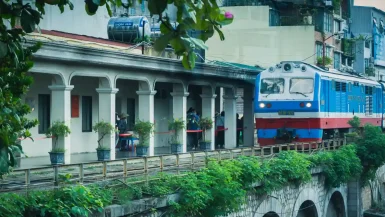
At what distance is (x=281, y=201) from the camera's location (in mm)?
21672

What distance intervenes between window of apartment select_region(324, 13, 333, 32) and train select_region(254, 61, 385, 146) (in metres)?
15.5

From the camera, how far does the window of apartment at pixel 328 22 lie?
1720 inches

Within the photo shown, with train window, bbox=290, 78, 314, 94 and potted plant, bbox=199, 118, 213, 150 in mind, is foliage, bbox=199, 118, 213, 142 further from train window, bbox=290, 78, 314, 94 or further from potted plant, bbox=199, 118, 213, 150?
train window, bbox=290, 78, 314, 94

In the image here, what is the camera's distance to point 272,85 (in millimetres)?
27422

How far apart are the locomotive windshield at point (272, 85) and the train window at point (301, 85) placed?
357mm

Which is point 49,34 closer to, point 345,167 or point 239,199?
point 239,199

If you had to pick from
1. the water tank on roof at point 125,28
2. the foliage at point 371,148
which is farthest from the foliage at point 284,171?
the water tank on roof at point 125,28

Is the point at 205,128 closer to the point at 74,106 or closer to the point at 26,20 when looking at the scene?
the point at 74,106

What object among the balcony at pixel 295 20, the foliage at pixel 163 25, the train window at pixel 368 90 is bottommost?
the foliage at pixel 163 25

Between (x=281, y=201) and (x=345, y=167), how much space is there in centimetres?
466

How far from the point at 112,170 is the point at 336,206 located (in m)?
14.9

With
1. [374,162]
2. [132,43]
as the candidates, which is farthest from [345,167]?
[132,43]

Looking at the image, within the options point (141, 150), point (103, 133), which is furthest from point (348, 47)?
point (103, 133)

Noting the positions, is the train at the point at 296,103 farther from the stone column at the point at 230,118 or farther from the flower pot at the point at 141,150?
the flower pot at the point at 141,150
